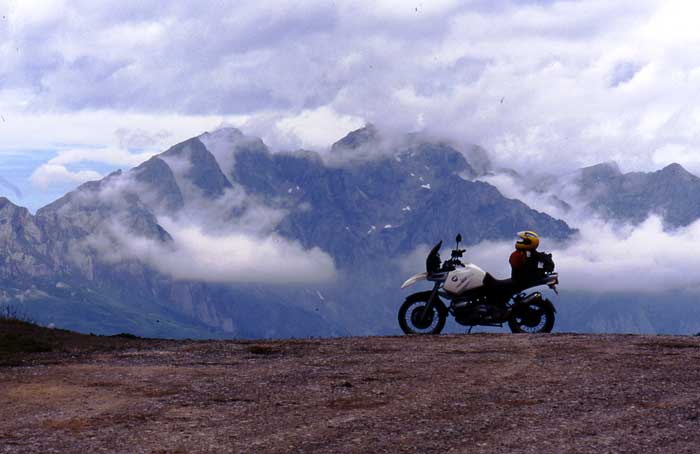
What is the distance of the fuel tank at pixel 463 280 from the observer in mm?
21750

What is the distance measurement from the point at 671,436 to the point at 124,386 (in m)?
7.43

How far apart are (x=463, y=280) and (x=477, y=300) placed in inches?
21.5

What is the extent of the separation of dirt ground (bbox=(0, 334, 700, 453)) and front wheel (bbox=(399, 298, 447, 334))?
3.48 m

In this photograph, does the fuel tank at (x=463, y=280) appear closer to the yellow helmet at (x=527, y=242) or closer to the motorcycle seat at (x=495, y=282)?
the motorcycle seat at (x=495, y=282)

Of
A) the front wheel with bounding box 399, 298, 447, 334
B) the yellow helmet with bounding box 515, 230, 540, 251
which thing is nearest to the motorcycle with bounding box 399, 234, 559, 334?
the front wheel with bounding box 399, 298, 447, 334

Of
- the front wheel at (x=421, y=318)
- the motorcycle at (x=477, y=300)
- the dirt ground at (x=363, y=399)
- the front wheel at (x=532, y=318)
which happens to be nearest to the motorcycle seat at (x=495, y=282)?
the motorcycle at (x=477, y=300)

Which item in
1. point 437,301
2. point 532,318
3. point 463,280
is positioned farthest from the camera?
point 437,301

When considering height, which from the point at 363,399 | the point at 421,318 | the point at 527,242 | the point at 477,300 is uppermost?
the point at 527,242

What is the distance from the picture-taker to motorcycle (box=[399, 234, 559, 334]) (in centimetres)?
2167

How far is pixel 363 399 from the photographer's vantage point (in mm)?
12883

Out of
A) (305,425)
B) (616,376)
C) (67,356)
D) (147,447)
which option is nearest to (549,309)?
(616,376)

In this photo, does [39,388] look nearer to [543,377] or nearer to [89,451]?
[89,451]

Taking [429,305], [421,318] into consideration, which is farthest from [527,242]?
[421,318]

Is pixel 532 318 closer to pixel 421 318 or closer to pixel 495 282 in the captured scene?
pixel 495 282
